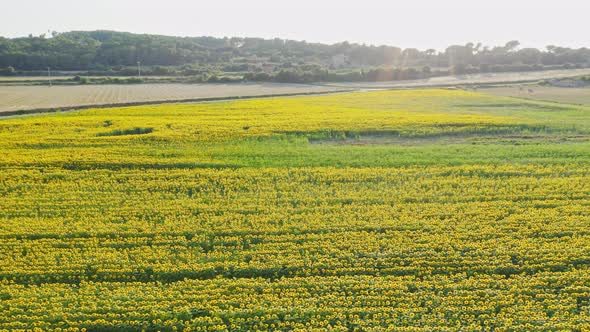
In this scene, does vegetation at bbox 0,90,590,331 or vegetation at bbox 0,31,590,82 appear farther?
vegetation at bbox 0,31,590,82

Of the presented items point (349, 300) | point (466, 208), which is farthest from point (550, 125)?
point (349, 300)

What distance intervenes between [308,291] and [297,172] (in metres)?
A: 11.7

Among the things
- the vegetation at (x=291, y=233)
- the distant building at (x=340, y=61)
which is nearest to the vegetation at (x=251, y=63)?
the distant building at (x=340, y=61)

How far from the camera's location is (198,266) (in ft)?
48.3

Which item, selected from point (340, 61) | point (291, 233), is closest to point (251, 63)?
point (340, 61)

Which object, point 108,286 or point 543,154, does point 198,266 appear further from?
point 543,154

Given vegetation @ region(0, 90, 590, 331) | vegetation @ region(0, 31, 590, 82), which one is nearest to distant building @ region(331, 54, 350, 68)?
vegetation @ region(0, 31, 590, 82)

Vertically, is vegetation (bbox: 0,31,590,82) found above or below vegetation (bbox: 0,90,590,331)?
above

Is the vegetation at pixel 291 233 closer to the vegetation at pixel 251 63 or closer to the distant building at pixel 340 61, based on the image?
the vegetation at pixel 251 63

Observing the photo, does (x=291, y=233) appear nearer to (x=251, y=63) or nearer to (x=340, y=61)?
(x=251, y=63)

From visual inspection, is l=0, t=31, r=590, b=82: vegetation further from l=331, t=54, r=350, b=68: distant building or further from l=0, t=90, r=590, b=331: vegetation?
l=0, t=90, r=590, b=331: vegetation

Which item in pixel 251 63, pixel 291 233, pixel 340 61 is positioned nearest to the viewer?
pixel 291 233

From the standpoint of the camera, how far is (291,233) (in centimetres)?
1734

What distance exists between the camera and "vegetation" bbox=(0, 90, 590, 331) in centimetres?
1250
